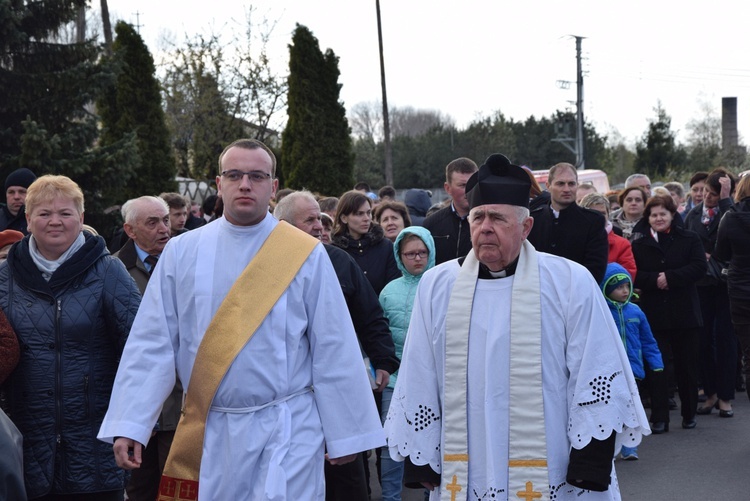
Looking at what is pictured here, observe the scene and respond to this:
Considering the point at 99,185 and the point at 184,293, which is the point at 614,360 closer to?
the point at 184,293

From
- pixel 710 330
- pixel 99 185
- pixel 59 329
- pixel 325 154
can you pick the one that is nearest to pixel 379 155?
pixel 325 154

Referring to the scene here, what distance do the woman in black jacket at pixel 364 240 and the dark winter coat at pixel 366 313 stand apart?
1.41 metres

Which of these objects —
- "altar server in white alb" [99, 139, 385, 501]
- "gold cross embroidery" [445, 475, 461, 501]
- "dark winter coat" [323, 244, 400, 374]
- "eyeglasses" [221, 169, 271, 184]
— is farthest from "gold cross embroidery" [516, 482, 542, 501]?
"dark winter coat" [323, 244, 400, 374]

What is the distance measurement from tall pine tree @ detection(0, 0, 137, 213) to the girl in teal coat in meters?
8.78

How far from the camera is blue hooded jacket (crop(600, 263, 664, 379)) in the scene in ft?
28.5

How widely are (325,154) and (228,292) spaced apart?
22198 millimetres

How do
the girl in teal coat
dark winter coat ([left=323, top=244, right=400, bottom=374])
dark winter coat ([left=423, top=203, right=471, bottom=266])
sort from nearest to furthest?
1. dark winter coat ([left=323, top=244, right=400, bottom=374])
2. the girl in teal coat
3. dark winter coat ([left=423, top=203, right=471, bottom=266])

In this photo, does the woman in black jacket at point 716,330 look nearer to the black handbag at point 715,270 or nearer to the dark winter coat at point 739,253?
the black handbag at point 715,270

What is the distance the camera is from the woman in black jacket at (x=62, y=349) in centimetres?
489

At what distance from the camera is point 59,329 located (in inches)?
Result: 194

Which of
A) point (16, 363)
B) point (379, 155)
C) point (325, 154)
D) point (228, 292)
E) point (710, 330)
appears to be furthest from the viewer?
point (379, 155)

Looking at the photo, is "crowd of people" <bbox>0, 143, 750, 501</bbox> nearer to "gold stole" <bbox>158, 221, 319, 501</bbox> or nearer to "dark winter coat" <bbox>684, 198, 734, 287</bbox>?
"gold stole" <bbox>158, 221, 319, 501</bbox>

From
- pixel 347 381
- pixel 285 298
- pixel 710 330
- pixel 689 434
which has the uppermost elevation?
pixel 285 298

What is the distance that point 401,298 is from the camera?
7121mm
